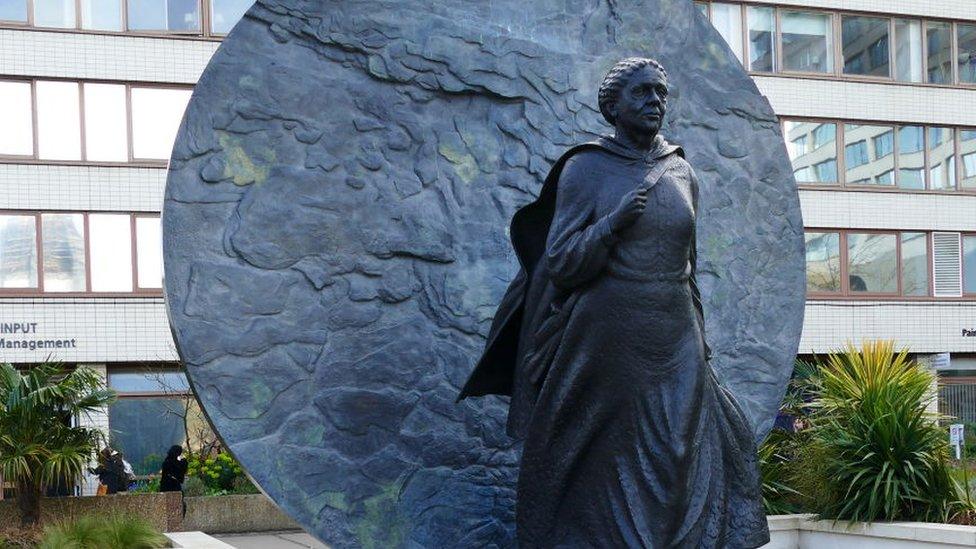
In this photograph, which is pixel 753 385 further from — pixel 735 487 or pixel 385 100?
pixel 385 100

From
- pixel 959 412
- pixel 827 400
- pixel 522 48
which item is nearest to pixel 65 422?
pixel 827 400

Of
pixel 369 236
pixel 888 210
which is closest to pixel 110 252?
pixel 888 210

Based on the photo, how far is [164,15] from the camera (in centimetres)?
2602

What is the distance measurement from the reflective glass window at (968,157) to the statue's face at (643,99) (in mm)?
27952

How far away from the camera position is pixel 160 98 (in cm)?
2592

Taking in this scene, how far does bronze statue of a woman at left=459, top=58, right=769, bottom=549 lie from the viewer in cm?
529

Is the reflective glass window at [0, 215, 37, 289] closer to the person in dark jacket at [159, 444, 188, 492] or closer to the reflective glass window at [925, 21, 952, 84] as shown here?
the person in dark jacket at [159, 444, 188, 492]

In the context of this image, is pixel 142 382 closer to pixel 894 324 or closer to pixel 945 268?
pixel 894 324

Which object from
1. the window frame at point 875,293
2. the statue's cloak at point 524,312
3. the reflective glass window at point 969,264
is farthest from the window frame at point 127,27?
the statue's cloak at point 524,312

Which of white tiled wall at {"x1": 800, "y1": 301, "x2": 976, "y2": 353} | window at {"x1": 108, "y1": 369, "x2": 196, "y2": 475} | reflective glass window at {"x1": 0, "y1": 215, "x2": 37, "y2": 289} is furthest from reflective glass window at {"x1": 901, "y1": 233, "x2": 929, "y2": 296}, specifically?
reflective glass window at {"x1": 0, "y1": 215, "x2": 37, "y2": 289}

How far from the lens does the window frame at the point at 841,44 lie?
29703 millimetres

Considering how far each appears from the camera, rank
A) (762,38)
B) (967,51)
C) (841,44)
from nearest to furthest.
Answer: (762,38) → (841,44) → (967,51)

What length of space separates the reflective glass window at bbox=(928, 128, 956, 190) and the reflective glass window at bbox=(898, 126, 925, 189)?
23 cm

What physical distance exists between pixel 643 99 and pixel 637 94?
0.10ft
